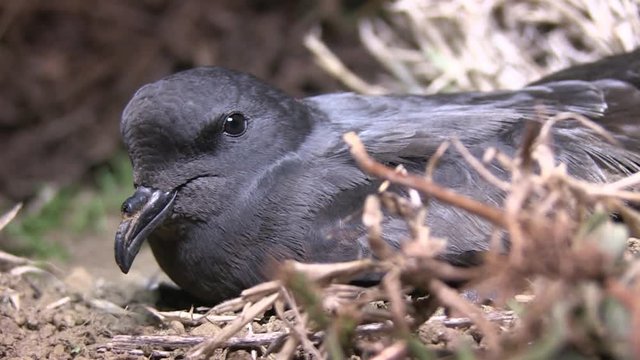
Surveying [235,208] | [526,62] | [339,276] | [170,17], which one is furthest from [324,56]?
[339,276]

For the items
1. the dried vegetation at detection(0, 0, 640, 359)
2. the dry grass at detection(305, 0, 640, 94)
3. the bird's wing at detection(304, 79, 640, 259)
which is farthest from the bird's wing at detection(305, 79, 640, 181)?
the dry grass at detection(305, 0, 640, 94)

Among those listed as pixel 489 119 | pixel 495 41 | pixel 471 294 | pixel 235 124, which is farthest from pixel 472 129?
pixel 495 41

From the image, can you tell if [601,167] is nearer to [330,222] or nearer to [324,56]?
[330,222]

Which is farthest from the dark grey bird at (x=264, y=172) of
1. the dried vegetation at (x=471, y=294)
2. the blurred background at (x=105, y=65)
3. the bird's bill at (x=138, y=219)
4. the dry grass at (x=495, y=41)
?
the blurred background at (x=105, y=65)

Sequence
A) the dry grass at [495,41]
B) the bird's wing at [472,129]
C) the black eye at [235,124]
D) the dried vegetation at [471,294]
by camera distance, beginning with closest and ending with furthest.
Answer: the dried vegetation at [471,294] < the bird's wing at [472,129] < the black eye at [235,124] < the dry grass at [495,41]

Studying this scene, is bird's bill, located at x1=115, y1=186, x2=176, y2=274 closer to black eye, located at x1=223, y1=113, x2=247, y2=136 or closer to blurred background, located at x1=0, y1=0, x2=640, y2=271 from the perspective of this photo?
black eye, located at x1=223, y1=113, x2=247, y2=136

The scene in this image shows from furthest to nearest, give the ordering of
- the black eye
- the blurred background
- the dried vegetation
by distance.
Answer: the blurred background
the black eye
the dried vegetation

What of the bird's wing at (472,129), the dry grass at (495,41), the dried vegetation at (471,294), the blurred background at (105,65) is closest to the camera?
the dried vegetation at (471,294)

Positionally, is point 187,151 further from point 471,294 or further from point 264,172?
point 471,294

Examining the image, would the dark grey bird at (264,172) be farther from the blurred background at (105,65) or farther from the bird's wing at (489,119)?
the blurred background at (105,65)
